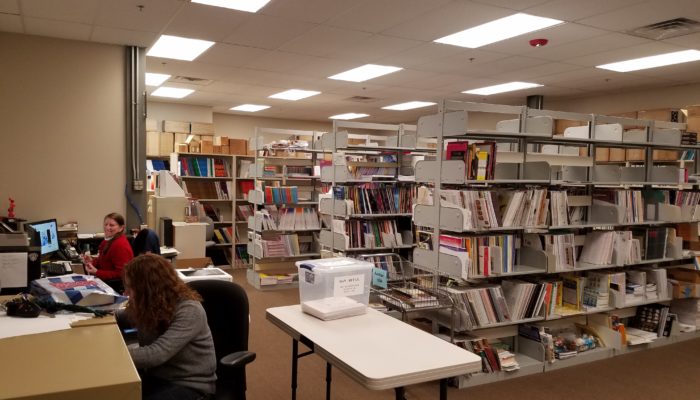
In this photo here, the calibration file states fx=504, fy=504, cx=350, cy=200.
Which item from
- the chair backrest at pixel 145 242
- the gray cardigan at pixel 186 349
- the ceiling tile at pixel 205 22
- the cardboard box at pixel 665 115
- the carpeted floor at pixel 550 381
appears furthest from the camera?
the cardboard box at pixel 665 115

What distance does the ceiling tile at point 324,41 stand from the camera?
4943 mm

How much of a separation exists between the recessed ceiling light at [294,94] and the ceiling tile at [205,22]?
317cm

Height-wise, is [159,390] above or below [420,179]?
below

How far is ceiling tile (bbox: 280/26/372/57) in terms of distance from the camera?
16.2 feet

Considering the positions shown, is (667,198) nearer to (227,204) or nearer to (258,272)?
(258,272)

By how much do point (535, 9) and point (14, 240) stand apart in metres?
4.12

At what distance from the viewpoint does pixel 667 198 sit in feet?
16.6

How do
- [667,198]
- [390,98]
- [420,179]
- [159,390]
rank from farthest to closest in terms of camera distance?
[390,98] < [667,198] < [420,179] < [159,390]

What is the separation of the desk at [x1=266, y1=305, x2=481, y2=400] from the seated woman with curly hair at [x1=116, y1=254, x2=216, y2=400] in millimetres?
509

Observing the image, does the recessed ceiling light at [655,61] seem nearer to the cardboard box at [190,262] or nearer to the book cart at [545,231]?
the book cart at [545,231]

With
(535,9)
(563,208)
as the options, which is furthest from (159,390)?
(535,9)

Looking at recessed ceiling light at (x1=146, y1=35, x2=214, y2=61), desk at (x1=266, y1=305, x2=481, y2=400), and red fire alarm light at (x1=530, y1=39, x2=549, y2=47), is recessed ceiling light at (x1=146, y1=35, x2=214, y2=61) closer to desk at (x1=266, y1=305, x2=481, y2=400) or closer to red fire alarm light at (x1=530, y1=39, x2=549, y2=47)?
red fire alarm light at (x1=530, y1=39, x2=549, y2=47)

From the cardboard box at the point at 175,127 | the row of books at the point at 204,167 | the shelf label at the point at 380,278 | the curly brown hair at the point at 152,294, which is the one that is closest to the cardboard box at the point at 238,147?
the row of books at the point at 204,167

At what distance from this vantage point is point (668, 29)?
4633mm
